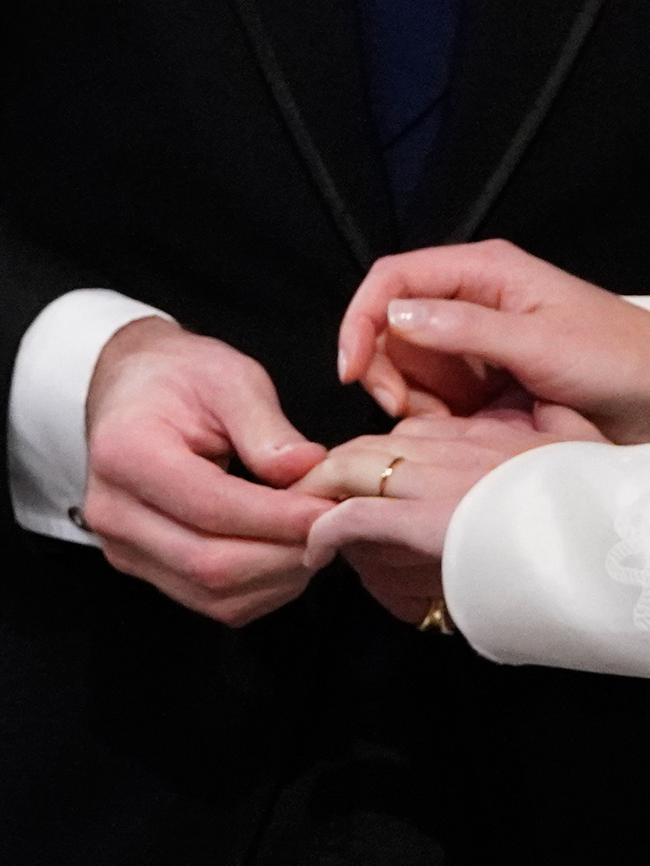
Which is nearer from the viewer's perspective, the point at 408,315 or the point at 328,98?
the point at 408,315

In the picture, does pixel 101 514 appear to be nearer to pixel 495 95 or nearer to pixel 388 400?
pixel 388 400

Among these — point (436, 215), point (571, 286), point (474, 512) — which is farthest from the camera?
point (436, 215)

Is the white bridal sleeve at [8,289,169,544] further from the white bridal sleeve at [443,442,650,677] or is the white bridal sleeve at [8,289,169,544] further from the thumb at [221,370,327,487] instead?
the white bridal sleeve at [443,442,650,677]

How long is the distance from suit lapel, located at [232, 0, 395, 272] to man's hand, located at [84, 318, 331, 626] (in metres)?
0.15

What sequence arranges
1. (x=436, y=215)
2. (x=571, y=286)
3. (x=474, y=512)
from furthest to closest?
(x=436, y=215), (x=571, y=286), (x=474, y=512)

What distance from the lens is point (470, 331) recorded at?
54cm

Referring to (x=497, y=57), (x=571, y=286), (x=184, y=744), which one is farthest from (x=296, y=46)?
(x=184, y=744)

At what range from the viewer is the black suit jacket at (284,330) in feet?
2.13

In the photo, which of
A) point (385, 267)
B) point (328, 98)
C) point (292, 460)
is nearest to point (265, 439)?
point (292, 460)

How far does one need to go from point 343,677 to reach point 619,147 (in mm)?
421

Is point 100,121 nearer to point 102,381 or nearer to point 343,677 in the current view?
point 102,381

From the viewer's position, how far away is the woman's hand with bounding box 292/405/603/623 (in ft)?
1.58

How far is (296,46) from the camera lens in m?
0.64

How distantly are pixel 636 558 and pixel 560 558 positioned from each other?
0.03 meters
